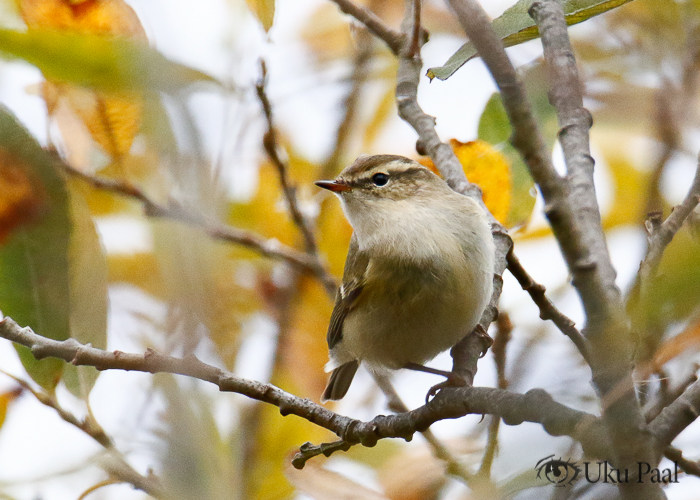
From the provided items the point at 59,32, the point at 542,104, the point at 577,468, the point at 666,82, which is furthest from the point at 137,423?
the point at 666,82

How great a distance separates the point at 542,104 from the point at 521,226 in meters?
0.52

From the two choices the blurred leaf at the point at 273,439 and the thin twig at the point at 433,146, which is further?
the blurred leaf at the point at 273,439

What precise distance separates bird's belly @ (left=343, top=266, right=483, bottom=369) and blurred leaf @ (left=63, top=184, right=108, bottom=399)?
108 centimetres

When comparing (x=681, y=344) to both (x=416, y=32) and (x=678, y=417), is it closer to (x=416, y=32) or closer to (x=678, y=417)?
(x=678, y=417)

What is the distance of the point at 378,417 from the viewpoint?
2.17 metres

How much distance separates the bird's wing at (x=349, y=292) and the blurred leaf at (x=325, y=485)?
0.86 m

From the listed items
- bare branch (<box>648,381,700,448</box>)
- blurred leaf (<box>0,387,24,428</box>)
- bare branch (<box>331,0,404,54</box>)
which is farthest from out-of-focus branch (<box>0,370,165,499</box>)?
bare branch (<box>331,0,404,54</box>)

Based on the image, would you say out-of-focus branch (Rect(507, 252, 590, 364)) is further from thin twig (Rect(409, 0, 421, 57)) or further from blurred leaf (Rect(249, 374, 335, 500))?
blurred leaf (Rect(249, 374, 335, 500))

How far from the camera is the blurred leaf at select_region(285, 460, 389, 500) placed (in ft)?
7.18

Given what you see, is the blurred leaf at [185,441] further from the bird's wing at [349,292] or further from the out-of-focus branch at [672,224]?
the bird's wing at [349,292]

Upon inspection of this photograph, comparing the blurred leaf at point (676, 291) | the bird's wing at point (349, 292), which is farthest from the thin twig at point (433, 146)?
the blurred leaf at point (676, 291)

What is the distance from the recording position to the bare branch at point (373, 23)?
8.62ft

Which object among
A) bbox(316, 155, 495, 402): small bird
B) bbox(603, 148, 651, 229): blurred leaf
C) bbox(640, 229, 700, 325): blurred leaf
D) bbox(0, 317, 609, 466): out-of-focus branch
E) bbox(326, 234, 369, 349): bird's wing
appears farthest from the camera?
bbox(603, 148, 651, 229): blurred leaf

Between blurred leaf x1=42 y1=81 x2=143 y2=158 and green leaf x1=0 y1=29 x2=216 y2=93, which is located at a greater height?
blurred leaf x1=42 y1=81 x2=143 y2=158
